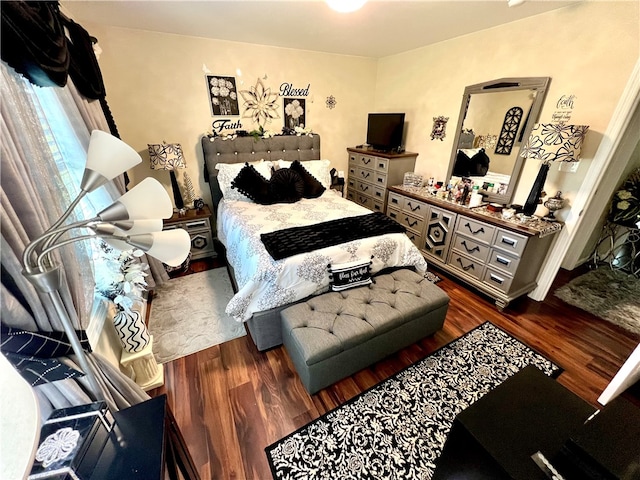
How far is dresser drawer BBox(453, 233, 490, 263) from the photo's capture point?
7.98 feet

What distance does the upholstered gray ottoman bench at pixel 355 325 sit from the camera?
5.13 feet

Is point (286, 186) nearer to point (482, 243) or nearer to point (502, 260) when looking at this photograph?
point (482, 243)

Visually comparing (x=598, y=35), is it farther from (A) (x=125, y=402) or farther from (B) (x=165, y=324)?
(B) (x=165, y=324)

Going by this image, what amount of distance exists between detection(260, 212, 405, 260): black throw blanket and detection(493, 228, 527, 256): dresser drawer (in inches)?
33.9

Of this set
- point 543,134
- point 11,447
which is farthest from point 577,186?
Result: point 11,447

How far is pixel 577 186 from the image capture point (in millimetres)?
2141

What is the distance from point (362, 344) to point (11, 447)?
1.51m

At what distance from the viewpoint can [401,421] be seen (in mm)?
1521

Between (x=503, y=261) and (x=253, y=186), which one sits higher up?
(x=253, y=186)

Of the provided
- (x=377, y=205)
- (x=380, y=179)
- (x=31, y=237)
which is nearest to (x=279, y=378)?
(x=31, y=237)

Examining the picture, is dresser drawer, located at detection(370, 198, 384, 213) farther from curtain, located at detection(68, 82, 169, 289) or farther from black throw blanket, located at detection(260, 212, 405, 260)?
curtain, located at detection(68, 82, 169, 289)

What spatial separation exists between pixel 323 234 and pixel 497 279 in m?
1.68

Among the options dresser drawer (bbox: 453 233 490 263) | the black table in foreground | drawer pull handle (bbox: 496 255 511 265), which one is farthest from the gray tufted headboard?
the black table in foreground

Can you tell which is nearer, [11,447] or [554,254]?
[11,447]
